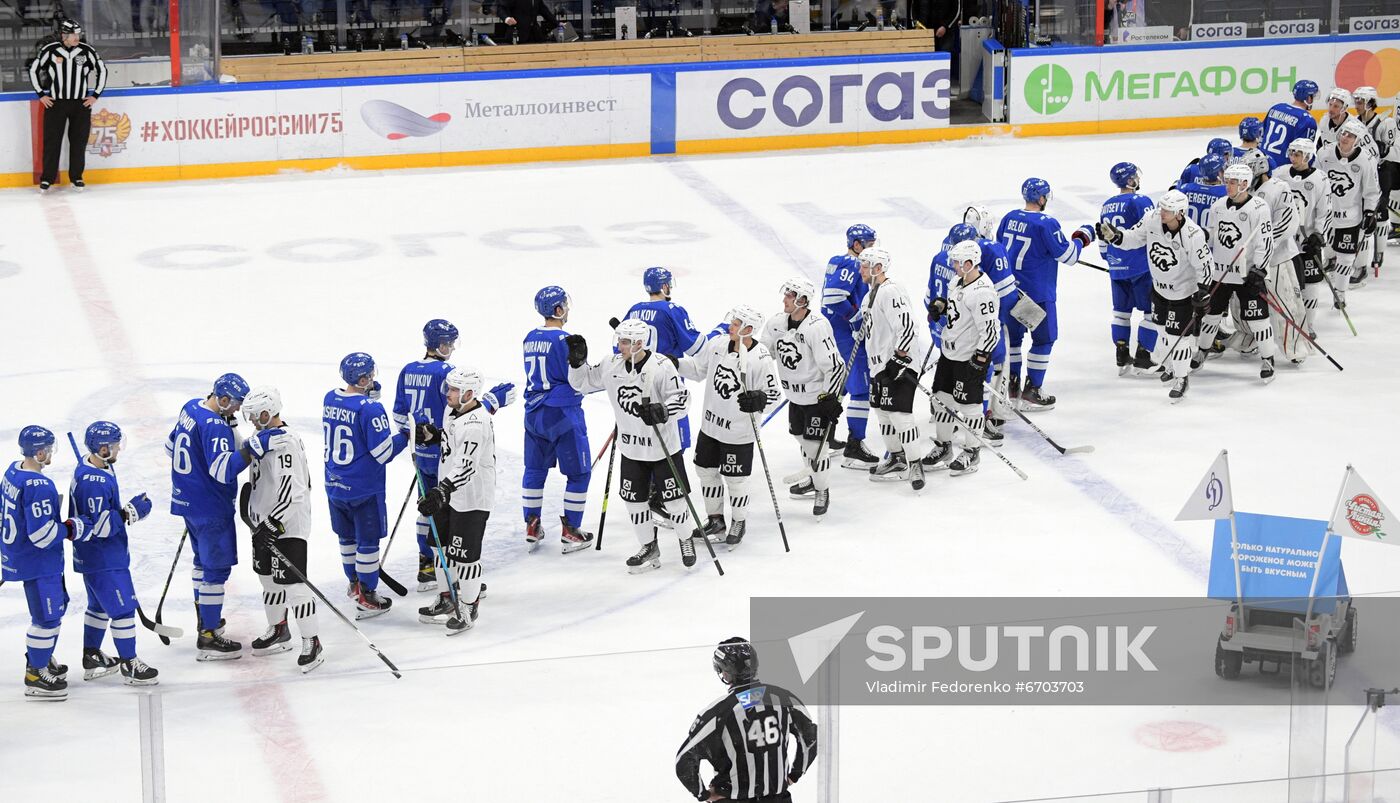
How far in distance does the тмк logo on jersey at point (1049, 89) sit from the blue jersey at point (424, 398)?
12.9 meters

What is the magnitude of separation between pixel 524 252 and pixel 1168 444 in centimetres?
656

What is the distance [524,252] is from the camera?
1580cm

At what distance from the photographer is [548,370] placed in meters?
9.31

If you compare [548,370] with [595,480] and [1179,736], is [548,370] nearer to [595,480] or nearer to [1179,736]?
[595,480]

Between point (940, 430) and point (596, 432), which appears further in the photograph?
point (596, 432)

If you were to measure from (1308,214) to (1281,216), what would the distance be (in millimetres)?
798

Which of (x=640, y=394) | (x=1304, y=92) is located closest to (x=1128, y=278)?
(x=1304, y=92)

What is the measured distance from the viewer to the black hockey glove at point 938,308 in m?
10.4

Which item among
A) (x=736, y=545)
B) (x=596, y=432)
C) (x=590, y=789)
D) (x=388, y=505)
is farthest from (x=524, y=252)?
(x=590, y=789)

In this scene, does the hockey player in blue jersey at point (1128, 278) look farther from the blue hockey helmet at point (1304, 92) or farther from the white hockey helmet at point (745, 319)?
the white hockey helmet at point (745, 319)

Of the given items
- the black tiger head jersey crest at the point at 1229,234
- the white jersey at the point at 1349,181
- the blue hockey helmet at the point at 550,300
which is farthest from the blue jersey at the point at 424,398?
the white jersey at the point at 1349,181

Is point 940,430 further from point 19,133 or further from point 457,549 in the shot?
point 19,133

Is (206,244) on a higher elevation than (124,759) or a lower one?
higher

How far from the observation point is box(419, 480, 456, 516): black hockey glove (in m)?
8.28
